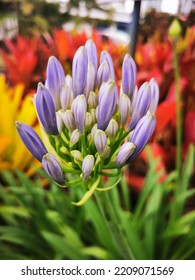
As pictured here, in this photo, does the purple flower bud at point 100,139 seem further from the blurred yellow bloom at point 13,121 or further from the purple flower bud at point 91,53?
the blurred yellow bloom at point 13,121

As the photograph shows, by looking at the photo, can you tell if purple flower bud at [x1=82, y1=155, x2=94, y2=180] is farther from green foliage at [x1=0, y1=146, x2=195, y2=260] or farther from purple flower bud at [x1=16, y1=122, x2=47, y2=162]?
green foliage at [x1=0, y1=146, x2=195, y2=260]

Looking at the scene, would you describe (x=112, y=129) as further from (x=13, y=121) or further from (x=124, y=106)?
(x=13, y=121)

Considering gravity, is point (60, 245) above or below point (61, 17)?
below

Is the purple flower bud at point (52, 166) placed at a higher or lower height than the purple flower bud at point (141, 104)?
lower

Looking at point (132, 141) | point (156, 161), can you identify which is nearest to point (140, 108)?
point (132, 141)

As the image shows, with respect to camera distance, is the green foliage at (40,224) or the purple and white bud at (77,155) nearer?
the purple and white bud at (77,155)

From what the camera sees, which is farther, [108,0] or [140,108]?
[108,0]

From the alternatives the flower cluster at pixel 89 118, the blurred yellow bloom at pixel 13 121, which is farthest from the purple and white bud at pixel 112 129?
the blurred yellow bloom at pixel 13 121
